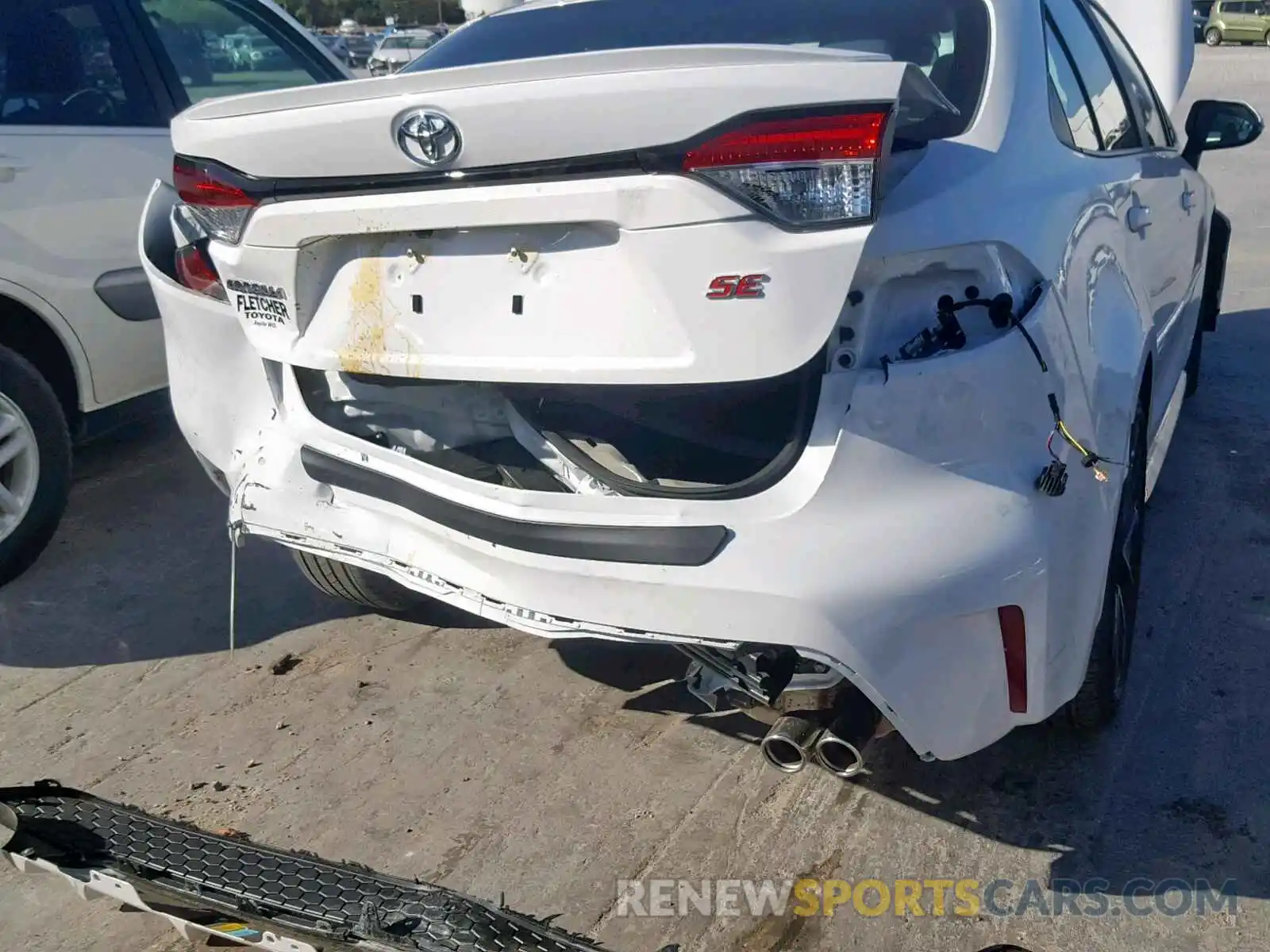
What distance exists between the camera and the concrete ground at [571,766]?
8.31 feet

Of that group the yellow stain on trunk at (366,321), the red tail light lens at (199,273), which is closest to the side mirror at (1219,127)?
the yellow stain on trunk at (366,321)

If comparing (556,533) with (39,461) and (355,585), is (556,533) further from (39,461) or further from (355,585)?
(39,461)

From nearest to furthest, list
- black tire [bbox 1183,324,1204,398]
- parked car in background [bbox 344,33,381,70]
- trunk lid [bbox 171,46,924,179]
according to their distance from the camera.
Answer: trunk lid [bbox 171,46,924,179]
black tire [bbox 1183,324,1204,398]
parked car in background [bbox 344,33,381,70]

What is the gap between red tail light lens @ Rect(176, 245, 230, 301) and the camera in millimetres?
2844

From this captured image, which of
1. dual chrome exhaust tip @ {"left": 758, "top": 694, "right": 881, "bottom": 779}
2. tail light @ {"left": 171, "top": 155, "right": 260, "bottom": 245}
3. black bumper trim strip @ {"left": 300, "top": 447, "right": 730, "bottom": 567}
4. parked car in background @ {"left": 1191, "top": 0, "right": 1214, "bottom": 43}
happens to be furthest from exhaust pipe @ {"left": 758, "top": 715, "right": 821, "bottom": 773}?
parked car in background @ {"left": 1191, "top": 0, "right": 1214, "bottom": 43}

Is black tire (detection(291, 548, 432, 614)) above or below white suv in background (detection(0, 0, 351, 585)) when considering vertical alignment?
below

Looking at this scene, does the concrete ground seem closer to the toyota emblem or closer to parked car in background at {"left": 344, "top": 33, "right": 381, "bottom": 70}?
the toyota emblem

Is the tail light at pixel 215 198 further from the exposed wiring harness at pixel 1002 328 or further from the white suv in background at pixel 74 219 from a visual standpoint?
the white suv in background at pixel 74 219

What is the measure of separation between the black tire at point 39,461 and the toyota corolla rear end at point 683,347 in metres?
1.51

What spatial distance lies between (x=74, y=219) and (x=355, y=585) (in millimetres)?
1712

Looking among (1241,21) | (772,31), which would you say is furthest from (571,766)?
(1241,21)

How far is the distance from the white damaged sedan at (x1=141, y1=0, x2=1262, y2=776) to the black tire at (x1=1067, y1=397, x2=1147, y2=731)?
19 millimetres

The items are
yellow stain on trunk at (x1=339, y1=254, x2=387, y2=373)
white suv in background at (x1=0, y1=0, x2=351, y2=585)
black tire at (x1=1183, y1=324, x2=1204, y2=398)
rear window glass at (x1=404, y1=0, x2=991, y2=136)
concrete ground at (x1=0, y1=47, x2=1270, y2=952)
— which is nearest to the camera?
yellow stain on trunk at (x1=339, y1=254, x2=387, y2=373)

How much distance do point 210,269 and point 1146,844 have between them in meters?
2.44
